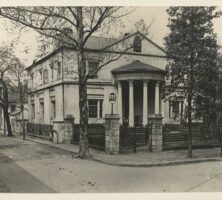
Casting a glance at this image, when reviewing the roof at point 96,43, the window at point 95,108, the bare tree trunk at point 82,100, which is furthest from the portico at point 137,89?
the bare tree trunk at point 82,100

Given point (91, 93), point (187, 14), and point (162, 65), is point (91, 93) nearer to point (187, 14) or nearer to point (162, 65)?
point (162, 65)

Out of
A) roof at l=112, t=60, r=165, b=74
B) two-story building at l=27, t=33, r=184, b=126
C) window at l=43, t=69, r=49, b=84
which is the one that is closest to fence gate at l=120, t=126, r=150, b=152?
two-story building at l=27, t=33, r=184, b=126

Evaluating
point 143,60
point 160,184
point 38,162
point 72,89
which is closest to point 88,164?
point 38,162

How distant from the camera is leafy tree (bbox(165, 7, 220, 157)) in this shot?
44.6ft

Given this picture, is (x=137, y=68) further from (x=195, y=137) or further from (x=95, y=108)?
(x=195, y=137)

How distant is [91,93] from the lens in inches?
1119

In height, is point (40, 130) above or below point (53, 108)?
below

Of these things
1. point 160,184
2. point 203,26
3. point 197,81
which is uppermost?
point 203,26

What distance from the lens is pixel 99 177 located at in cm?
1085

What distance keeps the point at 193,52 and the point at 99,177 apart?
592 cm

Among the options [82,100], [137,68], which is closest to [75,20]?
[82,100]

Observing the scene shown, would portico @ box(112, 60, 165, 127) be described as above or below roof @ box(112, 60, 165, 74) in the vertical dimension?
below

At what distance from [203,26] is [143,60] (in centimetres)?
1690

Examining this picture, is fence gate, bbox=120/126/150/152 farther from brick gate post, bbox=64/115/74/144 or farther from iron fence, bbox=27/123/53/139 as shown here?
iron fence, bbox=27/123/53/139
